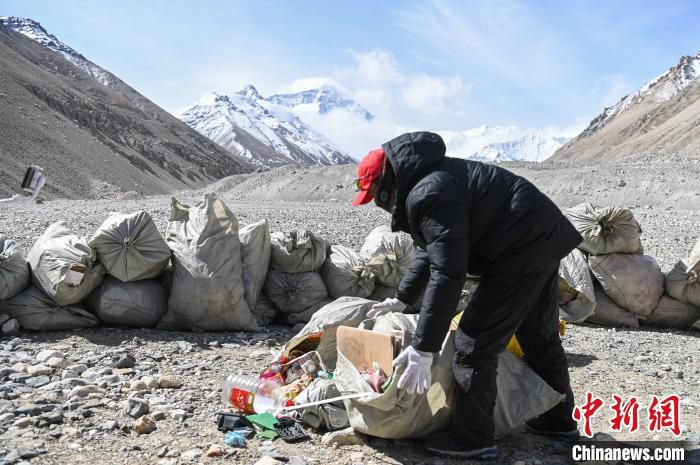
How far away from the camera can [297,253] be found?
15.5 feet

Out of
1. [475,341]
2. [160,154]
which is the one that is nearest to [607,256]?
[475,341]

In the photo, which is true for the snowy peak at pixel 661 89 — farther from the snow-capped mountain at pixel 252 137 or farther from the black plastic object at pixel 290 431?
the black plastic object at pixel 290 431

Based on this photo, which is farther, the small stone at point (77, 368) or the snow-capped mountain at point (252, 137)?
the snow-capped mountain at point (252, 137)

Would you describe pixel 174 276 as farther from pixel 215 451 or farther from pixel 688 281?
pixel 688 281

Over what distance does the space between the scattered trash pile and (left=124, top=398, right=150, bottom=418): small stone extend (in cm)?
335

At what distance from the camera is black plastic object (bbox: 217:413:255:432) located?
2.65m

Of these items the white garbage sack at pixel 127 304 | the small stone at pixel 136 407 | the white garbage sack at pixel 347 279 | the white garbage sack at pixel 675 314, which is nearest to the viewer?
the small stone at pixel 136 407

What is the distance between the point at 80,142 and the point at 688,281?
39232mm

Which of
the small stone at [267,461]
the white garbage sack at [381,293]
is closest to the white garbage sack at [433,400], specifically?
the small stone at [267,461]

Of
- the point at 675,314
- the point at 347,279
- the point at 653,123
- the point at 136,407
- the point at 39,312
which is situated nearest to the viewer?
the point at 136,407

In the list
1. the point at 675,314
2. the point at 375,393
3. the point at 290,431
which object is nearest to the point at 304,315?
the point at 290,431

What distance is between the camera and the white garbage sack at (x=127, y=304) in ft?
13.9

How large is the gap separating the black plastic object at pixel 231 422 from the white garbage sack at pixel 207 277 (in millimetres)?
1669

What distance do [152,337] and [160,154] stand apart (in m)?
53.9
